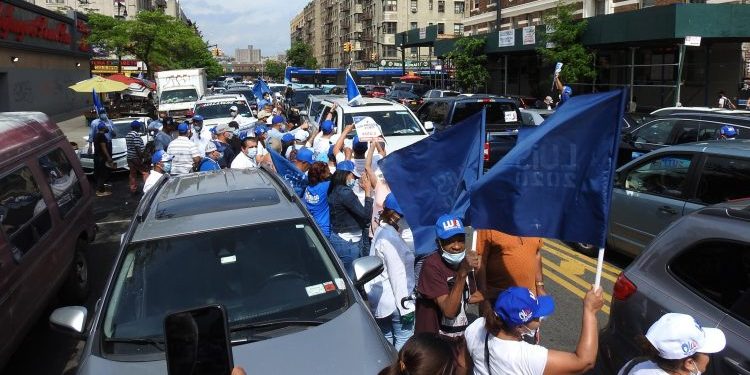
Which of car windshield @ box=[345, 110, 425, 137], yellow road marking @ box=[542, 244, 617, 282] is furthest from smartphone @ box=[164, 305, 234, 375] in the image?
car windshield @ box=[345, 110, 425, 137]

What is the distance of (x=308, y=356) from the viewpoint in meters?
3.20

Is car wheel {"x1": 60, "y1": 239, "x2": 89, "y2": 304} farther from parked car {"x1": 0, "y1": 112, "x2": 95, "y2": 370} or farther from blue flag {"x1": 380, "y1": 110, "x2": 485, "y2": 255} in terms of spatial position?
blue flag {"x1": 380, "y1": 110, "x2": 485, "y2": 255}

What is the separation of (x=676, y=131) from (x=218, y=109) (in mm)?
12604

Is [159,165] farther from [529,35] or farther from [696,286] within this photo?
[529,35]

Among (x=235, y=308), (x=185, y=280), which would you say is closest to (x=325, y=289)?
(x=235, y=308)

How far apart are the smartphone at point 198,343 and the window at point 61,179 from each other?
18.2ft

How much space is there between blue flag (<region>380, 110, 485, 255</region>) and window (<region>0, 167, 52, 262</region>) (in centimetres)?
322

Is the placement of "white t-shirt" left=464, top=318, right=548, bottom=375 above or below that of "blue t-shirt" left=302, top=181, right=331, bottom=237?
below

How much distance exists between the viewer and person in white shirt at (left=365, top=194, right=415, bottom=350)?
438 cm

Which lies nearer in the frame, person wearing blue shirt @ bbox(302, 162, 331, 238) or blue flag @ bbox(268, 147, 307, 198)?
person wearing blue shirt @ bbox(302, 162, 331, 238)

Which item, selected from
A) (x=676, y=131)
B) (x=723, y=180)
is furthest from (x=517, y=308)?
(x=676, y=131)

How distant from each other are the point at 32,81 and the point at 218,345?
119ft

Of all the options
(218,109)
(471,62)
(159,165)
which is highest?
(471,62)

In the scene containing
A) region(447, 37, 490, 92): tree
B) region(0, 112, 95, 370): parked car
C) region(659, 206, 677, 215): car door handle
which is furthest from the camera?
region(447, 37, 490, 92): tree
